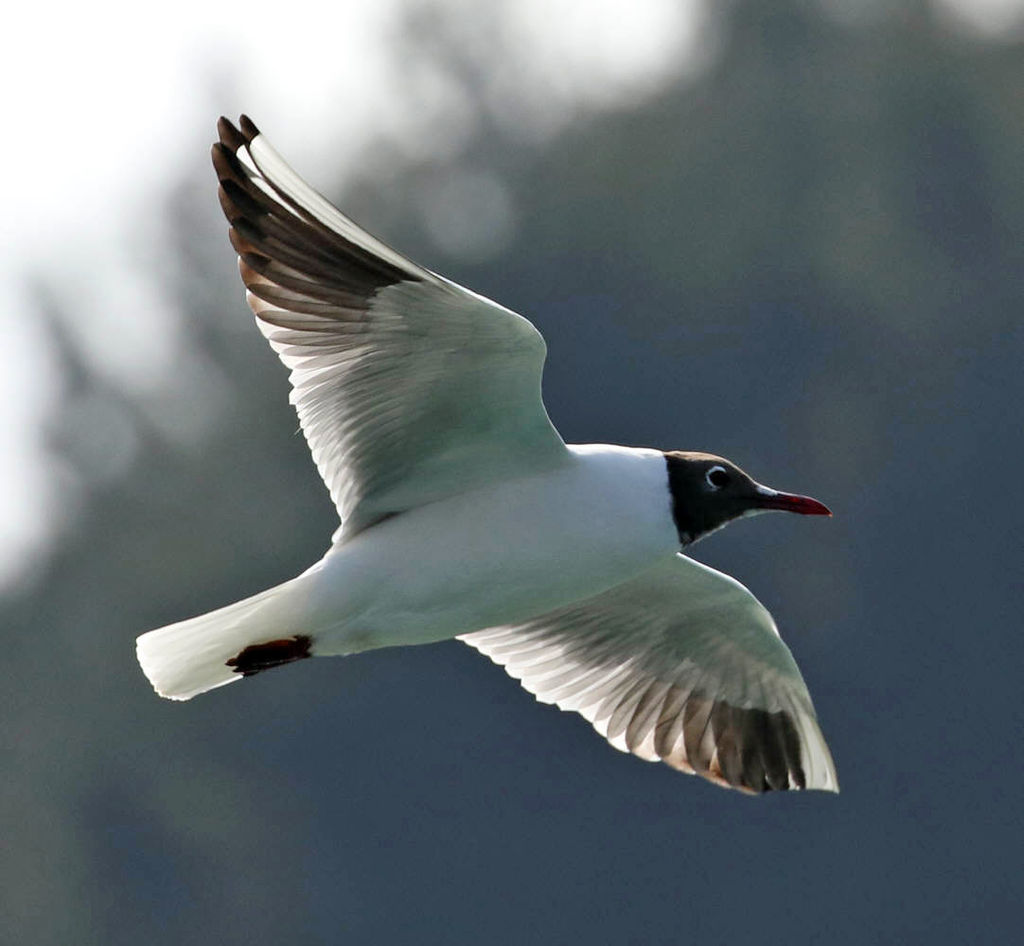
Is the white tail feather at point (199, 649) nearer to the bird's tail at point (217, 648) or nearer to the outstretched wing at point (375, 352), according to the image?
the bird's tail at point (217, 648)

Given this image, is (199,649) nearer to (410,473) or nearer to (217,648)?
(217,648)

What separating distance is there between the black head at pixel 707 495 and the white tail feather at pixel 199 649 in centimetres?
89

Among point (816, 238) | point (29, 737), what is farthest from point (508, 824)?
point (816, 238)

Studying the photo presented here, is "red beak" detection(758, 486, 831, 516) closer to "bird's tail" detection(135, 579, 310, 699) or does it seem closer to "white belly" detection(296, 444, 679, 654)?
"white belly" detection(296, 444, 679, 654)

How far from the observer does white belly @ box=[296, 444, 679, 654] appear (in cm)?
509

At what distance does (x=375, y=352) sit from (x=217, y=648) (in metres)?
0.73

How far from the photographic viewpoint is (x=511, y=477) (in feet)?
17.0

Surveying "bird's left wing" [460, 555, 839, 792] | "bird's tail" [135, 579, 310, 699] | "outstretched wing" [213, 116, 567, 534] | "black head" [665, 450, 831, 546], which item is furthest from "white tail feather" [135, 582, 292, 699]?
"bird's left wing" [460, 555, 839, 792]

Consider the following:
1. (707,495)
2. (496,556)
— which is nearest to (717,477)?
(707,495)

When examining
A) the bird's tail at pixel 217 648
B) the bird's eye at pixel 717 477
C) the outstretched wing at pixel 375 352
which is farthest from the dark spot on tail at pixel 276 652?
the bird's eye at pixel 717 477

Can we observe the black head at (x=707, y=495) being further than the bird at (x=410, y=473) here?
Yes

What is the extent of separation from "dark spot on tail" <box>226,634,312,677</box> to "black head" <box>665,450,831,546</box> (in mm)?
857

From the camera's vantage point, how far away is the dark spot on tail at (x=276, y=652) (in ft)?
16.6

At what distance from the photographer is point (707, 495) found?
17.2ft
